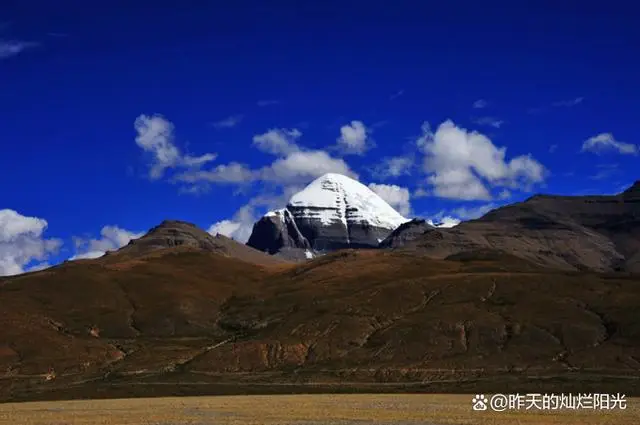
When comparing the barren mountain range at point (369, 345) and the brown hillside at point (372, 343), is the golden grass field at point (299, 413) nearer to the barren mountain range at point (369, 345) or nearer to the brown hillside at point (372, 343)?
the barren mountain range at point (369, 345)

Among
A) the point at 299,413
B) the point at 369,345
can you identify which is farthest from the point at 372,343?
the point at 299,413

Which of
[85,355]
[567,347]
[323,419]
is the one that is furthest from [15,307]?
[323,419]

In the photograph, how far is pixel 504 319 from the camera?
162 metres

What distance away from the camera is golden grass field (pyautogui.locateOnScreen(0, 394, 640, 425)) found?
65.8m

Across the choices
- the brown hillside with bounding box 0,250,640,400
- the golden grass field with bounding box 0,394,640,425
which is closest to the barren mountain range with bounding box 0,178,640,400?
the brown hillside with bounding box 0,250,640,400

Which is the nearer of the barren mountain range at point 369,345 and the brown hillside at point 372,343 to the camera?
the barren mountain range at point 369,345

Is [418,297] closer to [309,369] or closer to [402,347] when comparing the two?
[402,347]

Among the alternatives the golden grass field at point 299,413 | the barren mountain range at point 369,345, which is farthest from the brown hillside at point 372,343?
the golden grass field at point 299,413

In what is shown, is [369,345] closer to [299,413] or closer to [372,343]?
[372,343]

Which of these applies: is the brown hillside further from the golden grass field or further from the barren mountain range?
the golden grass field

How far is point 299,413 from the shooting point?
7569 centimetres

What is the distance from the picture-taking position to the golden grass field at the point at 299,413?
216 ft

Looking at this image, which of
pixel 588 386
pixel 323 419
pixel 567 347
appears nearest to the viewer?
pixel 323 419

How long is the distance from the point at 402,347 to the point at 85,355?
207 feet
